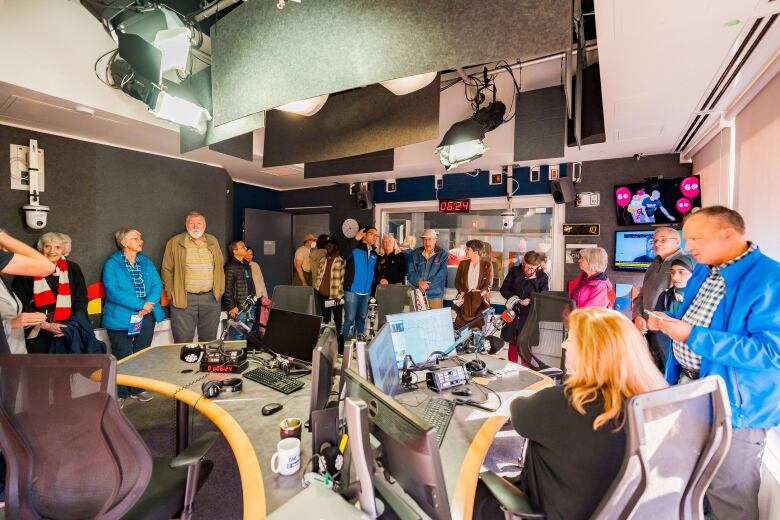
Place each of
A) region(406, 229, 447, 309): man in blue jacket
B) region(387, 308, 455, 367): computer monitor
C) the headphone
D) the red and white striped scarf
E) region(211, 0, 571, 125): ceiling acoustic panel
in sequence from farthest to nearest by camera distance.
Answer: region(406, 229, 447, 309): man in blue jacket, the red and white striped scarf, region(387, 308, 455, 367): computer monitor, the headphone, region(211, 0, 571, 125): ceiling acoustic panel

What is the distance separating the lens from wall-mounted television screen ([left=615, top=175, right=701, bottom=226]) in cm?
364

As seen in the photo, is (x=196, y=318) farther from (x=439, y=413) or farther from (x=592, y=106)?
(x=592, y=106)

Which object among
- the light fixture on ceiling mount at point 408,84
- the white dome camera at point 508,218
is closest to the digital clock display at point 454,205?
the white dome camera at point 508,218

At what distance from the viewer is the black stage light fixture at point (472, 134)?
2.81 m

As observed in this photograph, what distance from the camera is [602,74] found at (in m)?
2.03

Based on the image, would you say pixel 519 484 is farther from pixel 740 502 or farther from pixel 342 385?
pixel 740 502

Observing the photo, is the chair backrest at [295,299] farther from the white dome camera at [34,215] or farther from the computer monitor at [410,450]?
the computer monitor at [410,450]

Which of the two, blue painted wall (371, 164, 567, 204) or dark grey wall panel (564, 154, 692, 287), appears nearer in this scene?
dark grey wall panel (564, 154, 692, 287)

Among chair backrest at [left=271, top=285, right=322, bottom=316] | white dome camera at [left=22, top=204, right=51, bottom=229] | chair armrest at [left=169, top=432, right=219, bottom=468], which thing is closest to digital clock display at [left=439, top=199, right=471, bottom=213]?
chair backrest at [left=271, top=285, right=322, bottom=316]

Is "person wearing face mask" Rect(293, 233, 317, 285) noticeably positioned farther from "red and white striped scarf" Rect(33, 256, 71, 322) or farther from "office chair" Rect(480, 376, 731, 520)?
"office chair" Rect(480, 376, 731, 520)

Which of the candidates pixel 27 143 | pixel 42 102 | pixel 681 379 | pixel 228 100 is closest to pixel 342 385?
pixel 228 100

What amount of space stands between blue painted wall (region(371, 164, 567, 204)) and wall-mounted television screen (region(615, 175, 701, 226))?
0.77 metres

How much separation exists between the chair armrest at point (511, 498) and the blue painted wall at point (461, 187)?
3954 mm

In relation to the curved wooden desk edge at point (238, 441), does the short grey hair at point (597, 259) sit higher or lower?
higher
